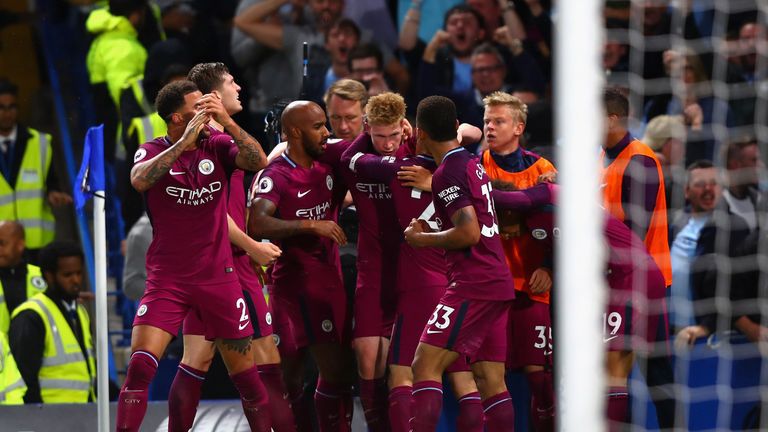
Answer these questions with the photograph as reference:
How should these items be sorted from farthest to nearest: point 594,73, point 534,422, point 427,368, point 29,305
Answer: point 29,305
point 534,422
point 427,368
point 594,73

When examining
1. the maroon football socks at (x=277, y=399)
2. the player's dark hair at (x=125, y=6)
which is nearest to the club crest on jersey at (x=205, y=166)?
the maroon football socks at (x=277, y=399)

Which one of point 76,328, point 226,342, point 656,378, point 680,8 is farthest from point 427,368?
point 680,8

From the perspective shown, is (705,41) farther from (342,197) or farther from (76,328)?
(76,328)

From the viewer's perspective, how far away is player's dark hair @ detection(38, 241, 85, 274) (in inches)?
307

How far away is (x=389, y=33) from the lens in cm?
970

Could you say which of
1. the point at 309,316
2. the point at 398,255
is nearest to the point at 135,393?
the point at 309,316

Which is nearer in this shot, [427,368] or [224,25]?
[427,368]

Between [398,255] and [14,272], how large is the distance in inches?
127

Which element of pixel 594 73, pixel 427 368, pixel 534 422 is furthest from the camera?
pixel 534 422

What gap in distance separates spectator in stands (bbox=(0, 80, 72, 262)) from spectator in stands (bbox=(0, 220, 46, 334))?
2.84 feet

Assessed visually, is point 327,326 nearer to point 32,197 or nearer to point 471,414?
point 471,414

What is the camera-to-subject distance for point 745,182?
758 cm

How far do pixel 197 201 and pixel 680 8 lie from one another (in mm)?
4513

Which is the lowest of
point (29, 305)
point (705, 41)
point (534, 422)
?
point (534, 422)
